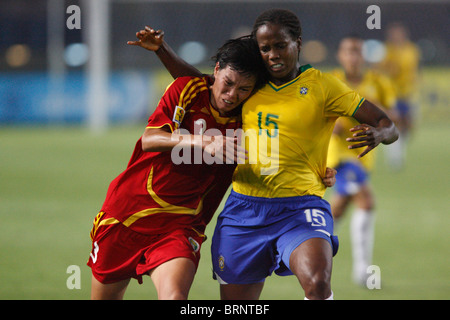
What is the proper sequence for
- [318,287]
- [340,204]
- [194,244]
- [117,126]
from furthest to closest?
1. [117,126]
2. [340,204]
3. [194,244]
4. [318,287]

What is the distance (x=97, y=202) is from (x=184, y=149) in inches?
257

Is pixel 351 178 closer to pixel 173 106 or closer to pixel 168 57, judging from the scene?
pixel 168 57

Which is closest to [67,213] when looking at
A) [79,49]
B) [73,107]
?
[73,107]

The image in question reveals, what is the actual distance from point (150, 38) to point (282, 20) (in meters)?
0.89

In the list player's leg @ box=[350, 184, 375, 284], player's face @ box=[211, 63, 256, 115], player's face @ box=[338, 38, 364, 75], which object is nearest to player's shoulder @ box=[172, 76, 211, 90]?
player's face @ box=[211, 63, 256, 115]

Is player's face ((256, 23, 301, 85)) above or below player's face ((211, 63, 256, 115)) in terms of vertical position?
above

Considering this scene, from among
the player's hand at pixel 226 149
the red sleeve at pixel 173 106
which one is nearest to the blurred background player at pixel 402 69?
the red sleeve at pixel 173 106

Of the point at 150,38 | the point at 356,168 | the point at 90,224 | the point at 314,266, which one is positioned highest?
the point at 150,38

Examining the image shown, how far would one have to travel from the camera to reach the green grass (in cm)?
612

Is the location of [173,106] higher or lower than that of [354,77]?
lower

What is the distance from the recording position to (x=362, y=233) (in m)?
6.61

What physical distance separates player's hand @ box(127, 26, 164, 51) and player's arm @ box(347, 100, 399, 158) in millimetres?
1300

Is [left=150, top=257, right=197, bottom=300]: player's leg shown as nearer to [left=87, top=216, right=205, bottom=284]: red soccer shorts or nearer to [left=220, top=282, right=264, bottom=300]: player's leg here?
[left=87, top=216, right=205, bottom=284]: red soccer shorts

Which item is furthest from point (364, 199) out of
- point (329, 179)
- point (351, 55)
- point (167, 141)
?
point (167, 141)
